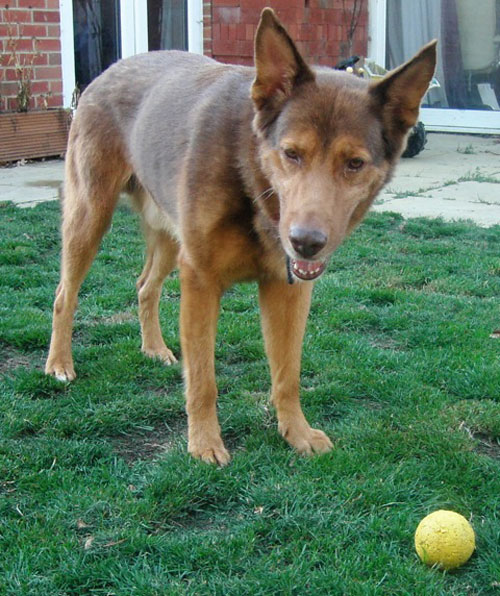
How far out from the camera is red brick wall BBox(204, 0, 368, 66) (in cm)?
1108

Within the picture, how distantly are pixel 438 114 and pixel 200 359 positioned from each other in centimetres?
1044

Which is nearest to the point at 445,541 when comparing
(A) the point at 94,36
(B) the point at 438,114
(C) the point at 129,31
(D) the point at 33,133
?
(D) the point at 33,133

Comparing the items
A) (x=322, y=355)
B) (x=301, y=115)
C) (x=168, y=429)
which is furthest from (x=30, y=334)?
(x=301, y=115)

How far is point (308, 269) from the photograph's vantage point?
128 inches

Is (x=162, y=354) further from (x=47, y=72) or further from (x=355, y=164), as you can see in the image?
(x=47, y=72)

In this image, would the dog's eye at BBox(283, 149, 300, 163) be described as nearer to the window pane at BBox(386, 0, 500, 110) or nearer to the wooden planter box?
the wooden planter box

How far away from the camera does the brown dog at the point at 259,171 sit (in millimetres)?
3068

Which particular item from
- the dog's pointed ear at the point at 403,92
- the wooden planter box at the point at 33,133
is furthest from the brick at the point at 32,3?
the dog's pointed ear at the point at 403,92

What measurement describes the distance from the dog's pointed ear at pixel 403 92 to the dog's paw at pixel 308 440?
4.05ft

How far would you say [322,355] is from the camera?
15.0 feet

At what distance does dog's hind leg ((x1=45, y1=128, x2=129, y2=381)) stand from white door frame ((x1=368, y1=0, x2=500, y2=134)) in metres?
9.39

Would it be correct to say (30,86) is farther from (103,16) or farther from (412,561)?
(412,561)

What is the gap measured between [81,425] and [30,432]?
0.22 m

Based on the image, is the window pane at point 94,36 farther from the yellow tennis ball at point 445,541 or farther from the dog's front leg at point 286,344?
the yellow tennis ball at point 445,541
